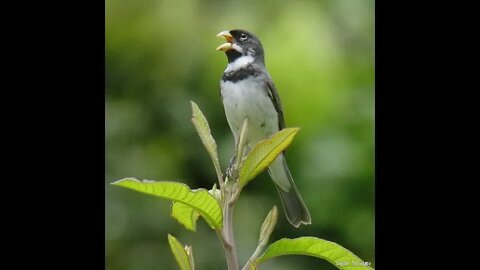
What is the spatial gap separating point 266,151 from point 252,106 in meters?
1.03

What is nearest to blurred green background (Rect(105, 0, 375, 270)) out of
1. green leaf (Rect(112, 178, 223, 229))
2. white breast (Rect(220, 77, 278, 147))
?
white breast (Rect(220, 77, 278, 147))

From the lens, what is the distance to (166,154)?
1992 mm

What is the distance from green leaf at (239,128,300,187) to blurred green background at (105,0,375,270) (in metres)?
0.45

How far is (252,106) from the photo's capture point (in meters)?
2.36

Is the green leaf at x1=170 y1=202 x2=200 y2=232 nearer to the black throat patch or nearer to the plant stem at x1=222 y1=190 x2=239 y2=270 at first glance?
the plant stem at x1=222 y1=190 x2=239 y2=270

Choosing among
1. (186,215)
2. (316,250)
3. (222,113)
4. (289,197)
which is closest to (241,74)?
(222,113)

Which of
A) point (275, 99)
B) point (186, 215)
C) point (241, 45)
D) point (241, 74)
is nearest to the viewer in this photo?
point (186, 215)

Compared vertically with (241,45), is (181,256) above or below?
below

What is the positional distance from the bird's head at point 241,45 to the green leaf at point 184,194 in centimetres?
70

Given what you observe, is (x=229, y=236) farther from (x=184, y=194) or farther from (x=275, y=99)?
(x=275, y=99)

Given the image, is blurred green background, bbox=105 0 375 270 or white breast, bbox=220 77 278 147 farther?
white breast, bbox=220 77 278 147

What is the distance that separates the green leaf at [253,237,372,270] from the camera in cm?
133

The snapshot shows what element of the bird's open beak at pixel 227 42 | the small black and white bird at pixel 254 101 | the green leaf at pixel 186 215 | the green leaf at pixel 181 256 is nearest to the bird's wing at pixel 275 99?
the small black and white bird at pixel 254 101

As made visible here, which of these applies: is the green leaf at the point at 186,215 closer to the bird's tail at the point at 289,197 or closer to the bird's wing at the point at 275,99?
the bird's tail at the point at 289,197
